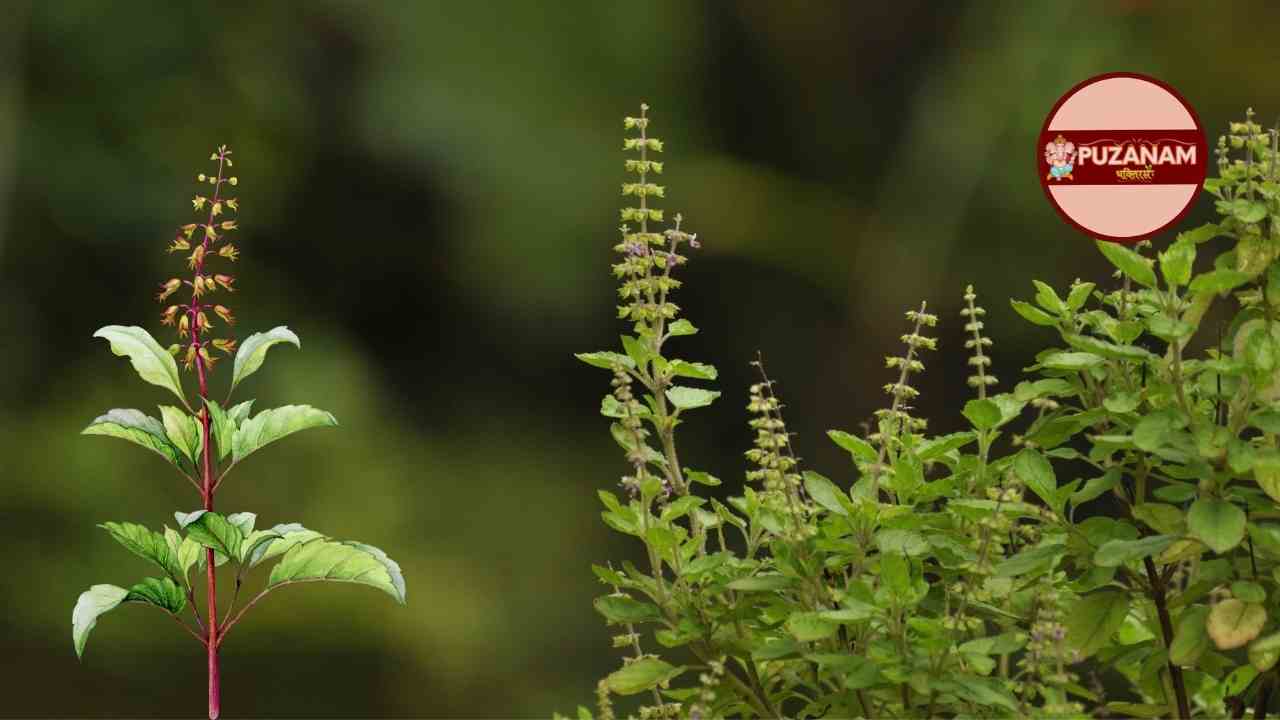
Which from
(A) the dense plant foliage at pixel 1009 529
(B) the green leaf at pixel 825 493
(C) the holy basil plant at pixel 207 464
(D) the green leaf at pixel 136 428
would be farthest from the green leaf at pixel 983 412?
(D) the green leaf at pixel 136 428

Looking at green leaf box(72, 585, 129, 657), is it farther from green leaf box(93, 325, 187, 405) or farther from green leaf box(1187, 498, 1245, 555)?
green leaf box(1187, 498, 1245, 555)

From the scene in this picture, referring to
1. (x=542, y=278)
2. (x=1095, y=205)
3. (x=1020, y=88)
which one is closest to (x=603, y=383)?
(x=542, y=278)

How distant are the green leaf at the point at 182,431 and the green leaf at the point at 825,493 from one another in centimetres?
49

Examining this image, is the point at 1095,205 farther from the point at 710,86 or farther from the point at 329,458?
the point at 329,458

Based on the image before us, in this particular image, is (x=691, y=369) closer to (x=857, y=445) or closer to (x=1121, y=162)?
(x=857, y=445)

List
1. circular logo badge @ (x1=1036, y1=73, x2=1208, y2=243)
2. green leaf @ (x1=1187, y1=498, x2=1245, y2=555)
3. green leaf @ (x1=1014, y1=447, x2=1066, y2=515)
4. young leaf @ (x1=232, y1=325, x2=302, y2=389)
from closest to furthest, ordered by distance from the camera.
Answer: green leaf @ (x1=1187, y1=498, x2=1245, y2=555) → green leaf @ (x1=1014, y1=447, x2=1066, y2=515) → young leaf @ (x1=232, y1=325, x2=302, y2=389) → circular logo badge @ (x1=1036, y1=73, x2=1208, y2=243)

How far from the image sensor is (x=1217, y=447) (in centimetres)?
100

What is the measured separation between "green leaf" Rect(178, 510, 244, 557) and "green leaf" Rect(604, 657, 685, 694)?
0.32 meters

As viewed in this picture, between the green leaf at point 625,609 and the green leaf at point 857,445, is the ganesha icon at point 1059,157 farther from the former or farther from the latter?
the green leaf at point 625,609

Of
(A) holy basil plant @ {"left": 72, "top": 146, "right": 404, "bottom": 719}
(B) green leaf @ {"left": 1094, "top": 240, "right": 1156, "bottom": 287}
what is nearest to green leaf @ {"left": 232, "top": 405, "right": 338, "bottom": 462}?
(A) holy basil plant @ {"left": 72, "top": 146, "right": 404, "bottom": 719}

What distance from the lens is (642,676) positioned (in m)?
1.12

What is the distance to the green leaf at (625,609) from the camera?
44.4 inches

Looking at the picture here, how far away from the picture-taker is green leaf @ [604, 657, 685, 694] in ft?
3.67

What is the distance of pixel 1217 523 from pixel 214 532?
2.43ft
